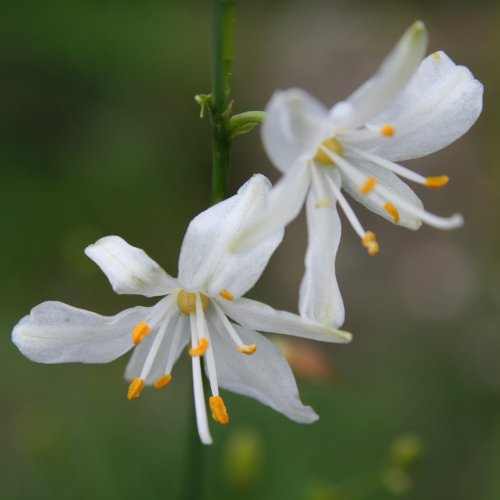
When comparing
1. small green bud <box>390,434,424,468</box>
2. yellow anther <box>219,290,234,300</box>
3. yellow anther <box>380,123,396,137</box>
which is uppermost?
yellow anther <box>380,123,396,137</box>

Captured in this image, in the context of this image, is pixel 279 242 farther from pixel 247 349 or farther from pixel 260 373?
pixel 260 373

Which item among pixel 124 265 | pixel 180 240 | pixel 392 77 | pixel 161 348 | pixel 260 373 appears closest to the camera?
pixel 392 77

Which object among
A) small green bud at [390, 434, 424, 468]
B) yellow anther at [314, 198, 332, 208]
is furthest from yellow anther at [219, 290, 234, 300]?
small green bud at [390, 434, 424, 468]

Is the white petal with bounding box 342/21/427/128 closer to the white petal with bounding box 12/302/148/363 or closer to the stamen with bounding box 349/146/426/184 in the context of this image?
the stamen with bounding box 349/146/426/184

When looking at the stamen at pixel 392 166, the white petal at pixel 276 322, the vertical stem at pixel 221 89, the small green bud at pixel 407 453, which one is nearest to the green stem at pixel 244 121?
the vertical stem at pixel 221 89

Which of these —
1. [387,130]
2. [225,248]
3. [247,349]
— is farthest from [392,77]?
[247,349]

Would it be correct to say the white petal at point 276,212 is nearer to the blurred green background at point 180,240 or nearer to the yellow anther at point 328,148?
the yellow anther at point 328,148

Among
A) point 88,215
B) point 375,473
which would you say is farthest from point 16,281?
point 375,473
